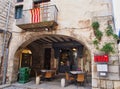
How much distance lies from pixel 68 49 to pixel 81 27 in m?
5.47

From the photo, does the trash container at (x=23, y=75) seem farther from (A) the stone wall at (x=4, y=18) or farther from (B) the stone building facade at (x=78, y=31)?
(A) the stone wall at (x=4, y=18)

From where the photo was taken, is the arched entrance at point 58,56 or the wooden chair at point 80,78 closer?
the wooden chair at point 80,78

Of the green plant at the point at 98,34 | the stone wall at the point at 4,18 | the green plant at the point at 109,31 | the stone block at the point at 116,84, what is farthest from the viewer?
the stone wall at the point at 4,18

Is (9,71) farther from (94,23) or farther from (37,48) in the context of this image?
(94,23)

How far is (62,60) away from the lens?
1218 cm

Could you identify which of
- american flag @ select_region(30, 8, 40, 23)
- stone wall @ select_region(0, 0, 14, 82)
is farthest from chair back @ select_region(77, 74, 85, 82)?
stone wall @ select_region(0, 0, 14, 82)

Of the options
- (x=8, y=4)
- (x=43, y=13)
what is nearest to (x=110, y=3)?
(x=43, y=13)

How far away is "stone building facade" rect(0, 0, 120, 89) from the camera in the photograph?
585cm

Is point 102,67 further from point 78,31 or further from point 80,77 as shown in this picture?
point 78,31

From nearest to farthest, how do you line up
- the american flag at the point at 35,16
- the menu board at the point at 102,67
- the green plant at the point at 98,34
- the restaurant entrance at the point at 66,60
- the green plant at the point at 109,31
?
the menu board at the point at 102,67, the green plant at the point at 109,31, the green plant at the point at 98,34, the american flag at the point at 35,16, the restaurant entrance at the point at 66,60

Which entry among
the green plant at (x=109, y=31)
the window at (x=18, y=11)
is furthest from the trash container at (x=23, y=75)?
the green plant at (x=109, y=31)

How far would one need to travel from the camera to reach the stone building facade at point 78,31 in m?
5.85

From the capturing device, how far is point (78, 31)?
6.69 m

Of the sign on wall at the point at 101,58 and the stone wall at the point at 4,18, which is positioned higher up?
the stone wall at the point at 4,18
